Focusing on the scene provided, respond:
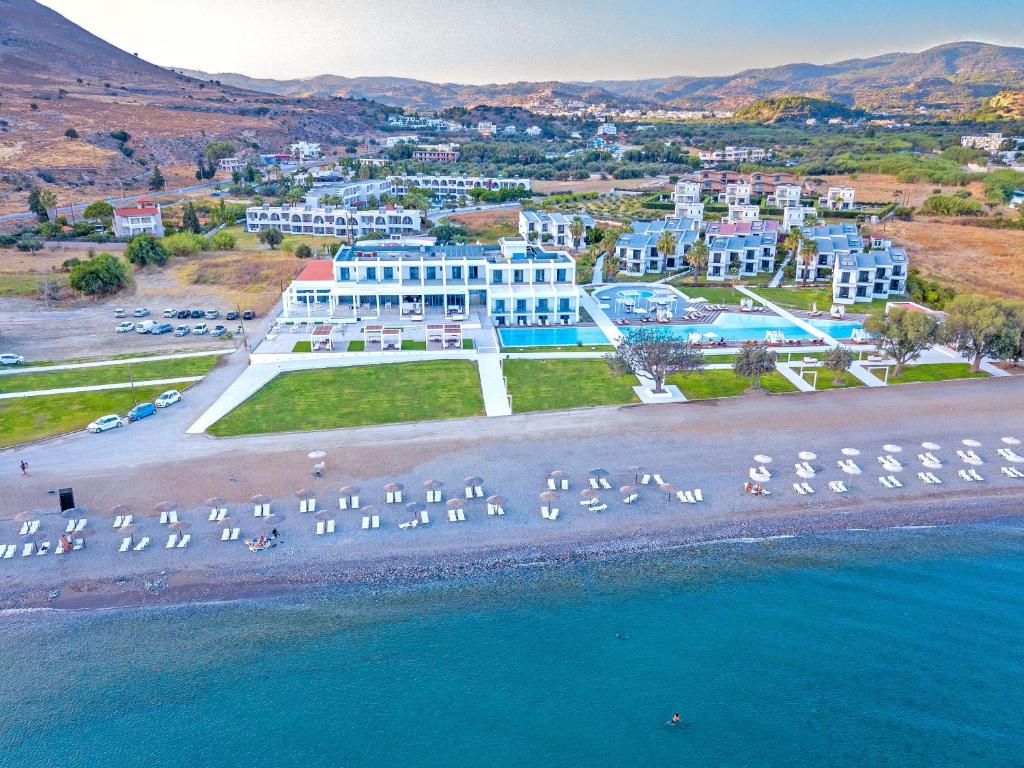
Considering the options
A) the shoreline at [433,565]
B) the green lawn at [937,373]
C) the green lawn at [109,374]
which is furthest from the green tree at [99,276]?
the green lawn at [937,373]

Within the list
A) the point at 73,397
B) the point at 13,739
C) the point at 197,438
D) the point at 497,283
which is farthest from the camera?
the point at 497,283

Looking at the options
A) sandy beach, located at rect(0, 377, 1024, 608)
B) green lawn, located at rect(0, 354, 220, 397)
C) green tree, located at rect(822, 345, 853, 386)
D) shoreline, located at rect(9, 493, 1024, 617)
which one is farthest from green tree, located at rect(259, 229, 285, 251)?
green tree, located at rect(822, 345, 853, 386)

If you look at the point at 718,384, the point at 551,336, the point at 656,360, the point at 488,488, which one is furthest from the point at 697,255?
the point at 488,488

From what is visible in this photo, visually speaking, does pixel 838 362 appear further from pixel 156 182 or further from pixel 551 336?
pixel 156 182

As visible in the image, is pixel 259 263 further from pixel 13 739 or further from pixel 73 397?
pixel 13 739

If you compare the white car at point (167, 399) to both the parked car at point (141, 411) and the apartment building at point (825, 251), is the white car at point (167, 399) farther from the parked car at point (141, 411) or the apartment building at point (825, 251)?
the apartment building at point (825, 251)

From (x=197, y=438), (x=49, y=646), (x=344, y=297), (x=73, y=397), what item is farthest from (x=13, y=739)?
(x=344, y=297)

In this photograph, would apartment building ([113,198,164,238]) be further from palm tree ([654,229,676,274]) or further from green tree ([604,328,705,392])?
green tree ([604,328,705,392])

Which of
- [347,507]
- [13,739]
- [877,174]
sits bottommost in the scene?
[13,739]
